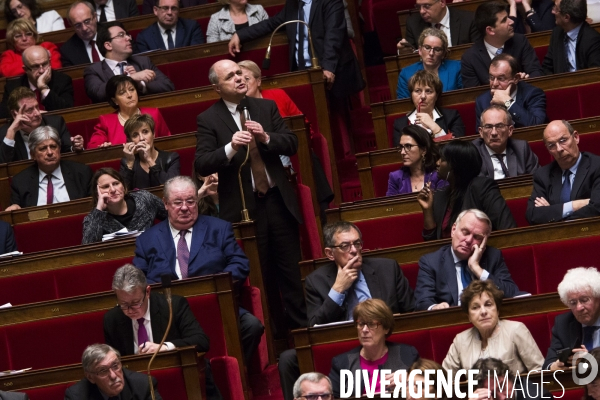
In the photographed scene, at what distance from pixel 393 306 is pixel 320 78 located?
1.40 m

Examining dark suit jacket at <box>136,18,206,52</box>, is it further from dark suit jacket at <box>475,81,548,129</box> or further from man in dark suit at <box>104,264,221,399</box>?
man in dark suit at <box>104,264,221,399</box>

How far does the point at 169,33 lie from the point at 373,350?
8.20ft

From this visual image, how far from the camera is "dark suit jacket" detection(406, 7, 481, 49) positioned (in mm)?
5027

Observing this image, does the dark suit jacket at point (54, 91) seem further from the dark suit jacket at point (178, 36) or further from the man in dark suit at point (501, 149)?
the man in dark suit at point (501, 149)

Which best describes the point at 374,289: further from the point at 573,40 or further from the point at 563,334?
the point at 573,40

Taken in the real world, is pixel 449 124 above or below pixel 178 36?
below

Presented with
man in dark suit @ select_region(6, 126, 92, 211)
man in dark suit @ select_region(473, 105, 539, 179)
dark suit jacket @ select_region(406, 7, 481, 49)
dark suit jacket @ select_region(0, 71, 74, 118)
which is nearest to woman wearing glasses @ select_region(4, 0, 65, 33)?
dark suit jacket @ select_region(0, 71, 74, 118)

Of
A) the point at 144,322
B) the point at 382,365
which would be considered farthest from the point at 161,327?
the point at 382,365

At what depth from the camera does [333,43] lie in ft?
16.0

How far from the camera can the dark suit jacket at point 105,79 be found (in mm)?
4969

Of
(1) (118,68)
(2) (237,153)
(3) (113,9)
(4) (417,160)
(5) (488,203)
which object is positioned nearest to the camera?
(5) (488,203)

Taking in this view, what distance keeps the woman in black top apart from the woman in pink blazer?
29cm

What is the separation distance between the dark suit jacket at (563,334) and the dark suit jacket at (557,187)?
0.60m

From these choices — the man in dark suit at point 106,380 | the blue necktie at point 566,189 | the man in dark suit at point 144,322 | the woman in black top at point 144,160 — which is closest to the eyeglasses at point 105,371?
the man in dark suit at point 106,380
